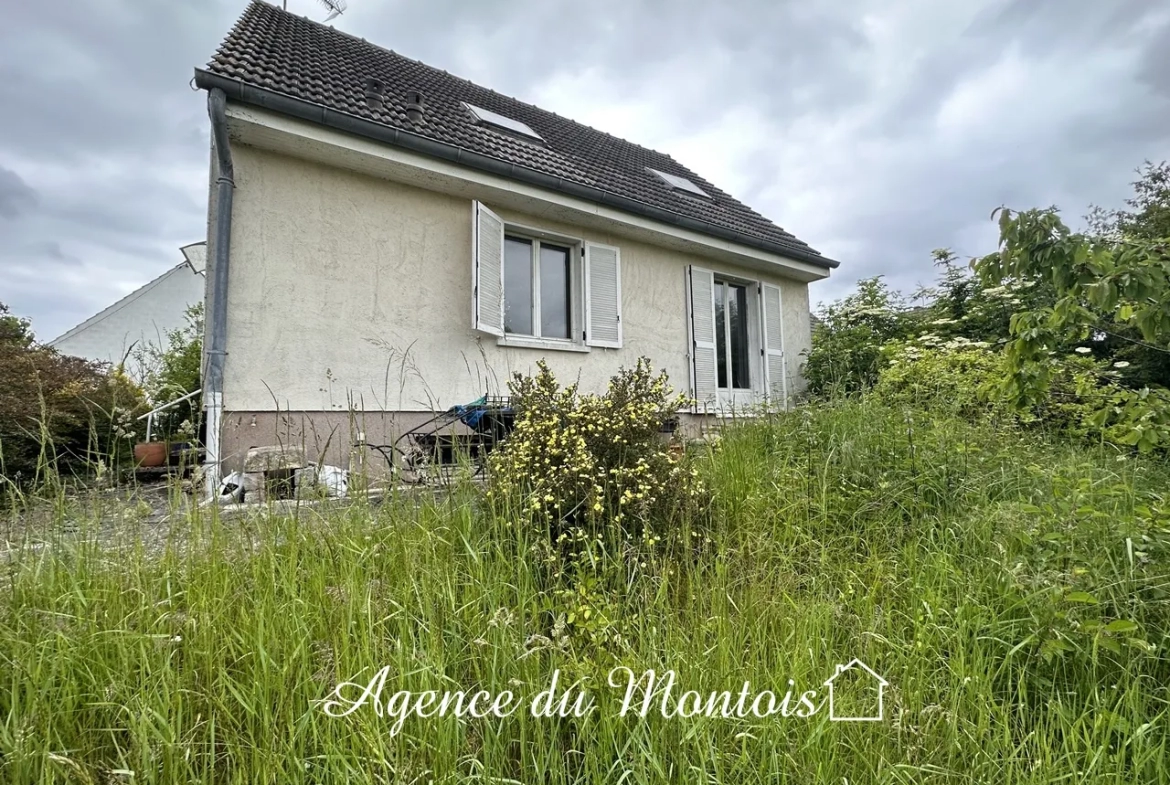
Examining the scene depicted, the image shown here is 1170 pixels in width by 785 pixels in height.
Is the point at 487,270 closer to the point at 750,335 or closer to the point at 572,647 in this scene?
the point at 572,647

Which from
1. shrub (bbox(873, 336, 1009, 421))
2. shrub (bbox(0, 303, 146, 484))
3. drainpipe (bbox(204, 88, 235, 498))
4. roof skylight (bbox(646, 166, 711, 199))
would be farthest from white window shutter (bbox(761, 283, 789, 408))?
shrub (bbox(0, 303, 146, 484))

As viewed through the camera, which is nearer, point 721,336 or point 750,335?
point 721,336

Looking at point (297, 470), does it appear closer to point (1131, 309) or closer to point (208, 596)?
point (208, 596)

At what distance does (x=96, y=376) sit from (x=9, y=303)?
26.5 ft

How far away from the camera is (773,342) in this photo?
828 centimetres

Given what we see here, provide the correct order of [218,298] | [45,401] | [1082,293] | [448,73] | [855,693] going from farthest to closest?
1. [448,73]
2. [218,298]
3. [45,401]
4. [1082,293]
5. [855,693]

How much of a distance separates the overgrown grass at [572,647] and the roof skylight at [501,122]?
664cm

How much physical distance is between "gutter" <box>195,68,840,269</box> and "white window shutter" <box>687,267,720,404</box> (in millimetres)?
717

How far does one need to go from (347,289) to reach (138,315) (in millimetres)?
15499

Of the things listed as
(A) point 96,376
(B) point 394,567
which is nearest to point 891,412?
(B) point 394,567

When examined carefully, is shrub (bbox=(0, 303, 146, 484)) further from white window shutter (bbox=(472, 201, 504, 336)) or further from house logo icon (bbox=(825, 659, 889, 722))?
house logo icon (bbox=(825, 659, 889, 722))

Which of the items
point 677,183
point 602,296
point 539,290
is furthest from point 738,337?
point 539,290

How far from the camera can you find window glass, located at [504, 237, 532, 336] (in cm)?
598

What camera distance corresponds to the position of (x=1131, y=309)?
2141mm
